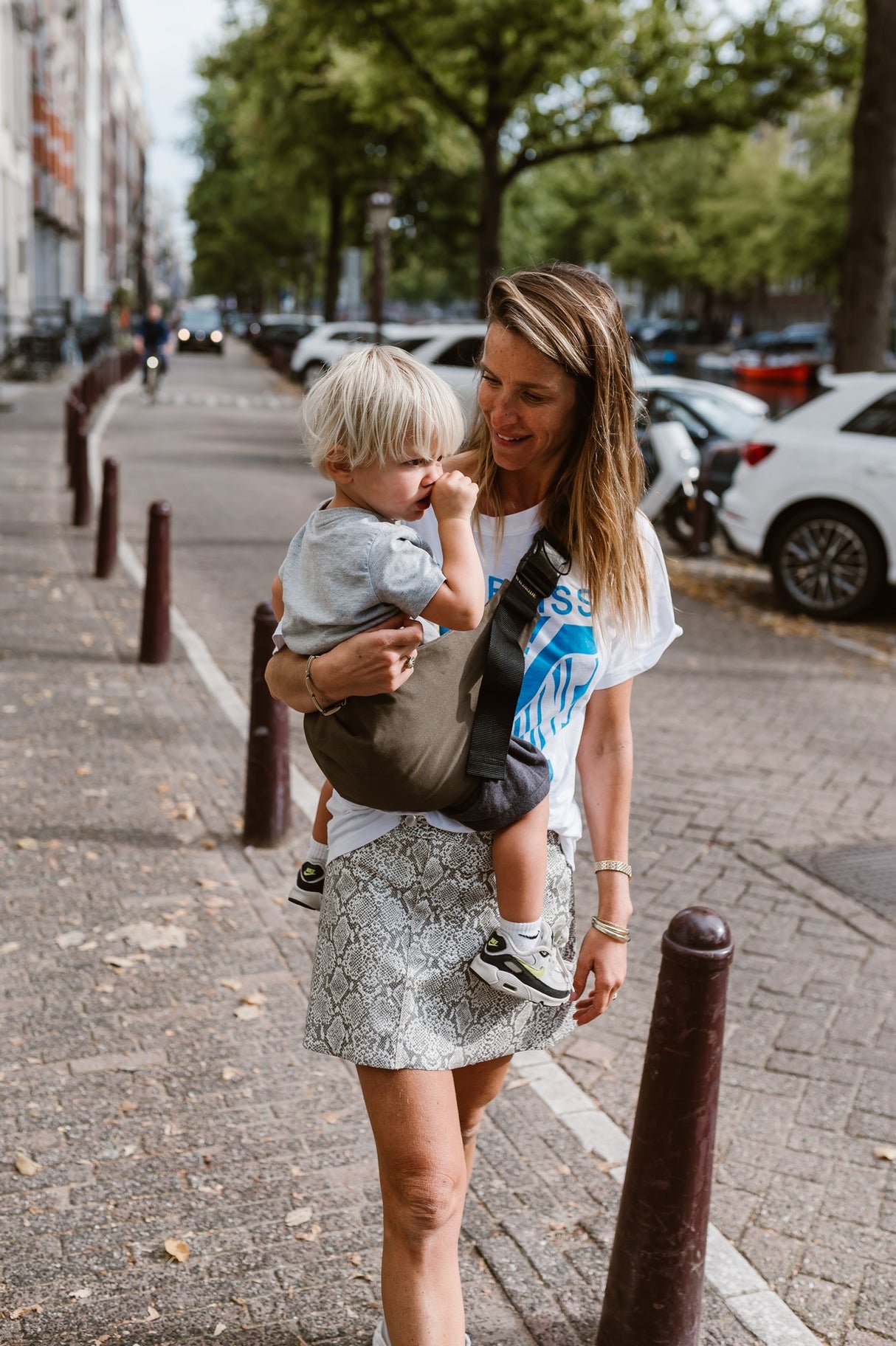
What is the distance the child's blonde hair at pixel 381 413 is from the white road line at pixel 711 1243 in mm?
1876

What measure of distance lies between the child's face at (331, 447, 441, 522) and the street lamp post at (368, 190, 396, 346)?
1951 centimetres

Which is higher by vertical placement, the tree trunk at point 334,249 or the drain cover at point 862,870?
the tree trunk at point 334,249

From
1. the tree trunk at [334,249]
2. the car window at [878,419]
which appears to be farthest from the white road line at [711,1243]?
the tree trunk at [334,249]

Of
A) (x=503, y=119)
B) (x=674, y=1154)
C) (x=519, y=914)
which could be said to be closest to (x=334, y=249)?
(x=503, y=119)

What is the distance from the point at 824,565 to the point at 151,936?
23.3ft

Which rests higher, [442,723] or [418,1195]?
[442,723]

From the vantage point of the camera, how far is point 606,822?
2369 mm

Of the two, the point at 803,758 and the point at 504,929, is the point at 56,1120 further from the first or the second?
the point at 803,758

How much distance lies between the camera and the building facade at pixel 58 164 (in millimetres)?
33812

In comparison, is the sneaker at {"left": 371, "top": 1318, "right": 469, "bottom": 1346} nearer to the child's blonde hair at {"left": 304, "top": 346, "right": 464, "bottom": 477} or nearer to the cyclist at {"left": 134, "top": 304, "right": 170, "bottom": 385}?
the child's blonde hair at {"left": 304, "top": 346, "right": 464, "bottom": 477}

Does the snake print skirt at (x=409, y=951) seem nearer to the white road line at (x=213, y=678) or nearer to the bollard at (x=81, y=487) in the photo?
the white road line at (x=213, y=678)

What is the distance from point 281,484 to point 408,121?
14.7 meters

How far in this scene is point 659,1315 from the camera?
254 cm

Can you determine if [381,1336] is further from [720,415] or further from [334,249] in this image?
[334,249]
